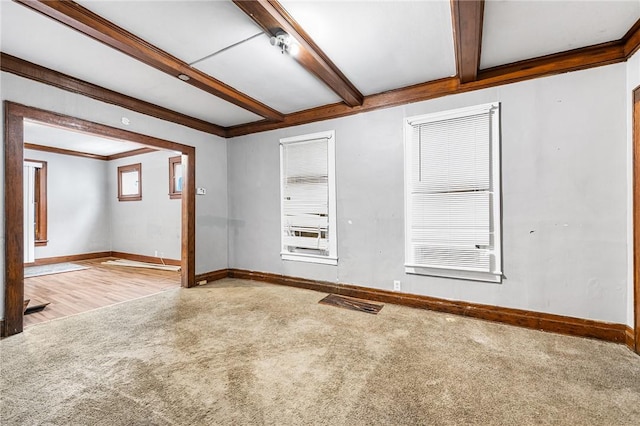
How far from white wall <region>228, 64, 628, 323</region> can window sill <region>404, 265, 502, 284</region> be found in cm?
6

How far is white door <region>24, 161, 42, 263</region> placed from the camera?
A: 18.5 feet

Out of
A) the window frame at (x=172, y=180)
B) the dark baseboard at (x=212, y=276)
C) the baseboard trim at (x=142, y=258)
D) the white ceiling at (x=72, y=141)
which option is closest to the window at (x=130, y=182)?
the white ceiling at (x=72, y=141)

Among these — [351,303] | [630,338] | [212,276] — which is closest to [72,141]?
[212,276]

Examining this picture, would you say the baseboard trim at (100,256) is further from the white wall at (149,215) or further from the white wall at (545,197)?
the white wall at (545,197)

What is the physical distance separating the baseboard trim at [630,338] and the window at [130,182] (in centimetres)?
813

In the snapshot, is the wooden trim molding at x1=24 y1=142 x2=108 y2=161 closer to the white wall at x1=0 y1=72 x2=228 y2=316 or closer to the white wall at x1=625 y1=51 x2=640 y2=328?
the white wall at x1=0 y1=72 x2=228 y2=316

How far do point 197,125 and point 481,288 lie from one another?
4.57 meters

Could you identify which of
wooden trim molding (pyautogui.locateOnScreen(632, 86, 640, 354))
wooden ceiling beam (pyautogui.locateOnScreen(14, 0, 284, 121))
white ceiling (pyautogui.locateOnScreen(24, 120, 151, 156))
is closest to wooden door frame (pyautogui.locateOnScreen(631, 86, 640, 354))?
wooden trim molding (pyautogui.locateOnScreen(632, 86, 640, 354))

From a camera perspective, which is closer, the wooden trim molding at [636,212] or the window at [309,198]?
the wooden trim molding at [636,212]

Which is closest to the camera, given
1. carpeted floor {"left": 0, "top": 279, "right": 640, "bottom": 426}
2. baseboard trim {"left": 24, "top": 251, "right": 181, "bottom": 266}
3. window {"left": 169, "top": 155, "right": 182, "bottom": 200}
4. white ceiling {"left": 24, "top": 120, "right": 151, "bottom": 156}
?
carpeted floor {"left": 0, "top": 279, "right": 640, "bottom": 426}

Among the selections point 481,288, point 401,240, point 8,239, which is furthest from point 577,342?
point 8,239

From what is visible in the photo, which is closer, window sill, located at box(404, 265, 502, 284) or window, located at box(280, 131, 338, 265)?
window sill, located at box(404, 265, 502, 284)

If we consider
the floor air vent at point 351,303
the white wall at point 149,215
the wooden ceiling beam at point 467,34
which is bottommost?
the floor air vent at point 351,303

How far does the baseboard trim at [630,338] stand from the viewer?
2318mm
